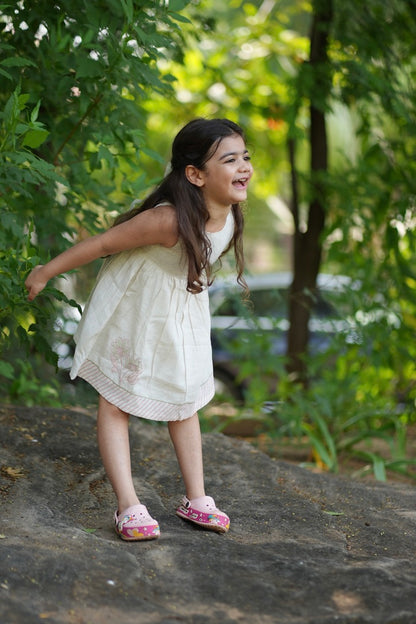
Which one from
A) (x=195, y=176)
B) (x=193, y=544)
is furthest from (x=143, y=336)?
(x=193, y=544)

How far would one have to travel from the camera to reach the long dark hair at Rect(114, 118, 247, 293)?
267 cm

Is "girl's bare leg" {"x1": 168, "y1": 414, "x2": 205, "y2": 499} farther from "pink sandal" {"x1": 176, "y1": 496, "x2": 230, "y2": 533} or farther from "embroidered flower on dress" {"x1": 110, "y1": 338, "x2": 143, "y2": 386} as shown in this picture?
"embroidered flower on dress" {"x1": 110, "y1": 338, "x2": 143, "y2": 386}

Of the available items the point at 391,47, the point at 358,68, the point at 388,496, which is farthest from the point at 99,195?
the point at 391,47

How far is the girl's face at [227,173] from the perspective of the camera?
2.70 meters

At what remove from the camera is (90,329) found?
273 centimetres

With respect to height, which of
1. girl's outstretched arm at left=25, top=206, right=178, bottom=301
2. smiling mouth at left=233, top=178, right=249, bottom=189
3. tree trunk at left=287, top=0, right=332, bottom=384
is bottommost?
tree trunk at left=287, top=0, right=332, bottom=384

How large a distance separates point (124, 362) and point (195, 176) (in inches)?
26.7

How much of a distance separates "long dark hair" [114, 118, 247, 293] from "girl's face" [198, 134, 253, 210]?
0.07ft

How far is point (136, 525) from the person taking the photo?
2537 mm

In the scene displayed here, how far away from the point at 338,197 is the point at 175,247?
11.1ft

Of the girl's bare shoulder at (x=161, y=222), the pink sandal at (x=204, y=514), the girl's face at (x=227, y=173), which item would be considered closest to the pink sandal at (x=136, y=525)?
the pink sandal at (x=204, y=514)

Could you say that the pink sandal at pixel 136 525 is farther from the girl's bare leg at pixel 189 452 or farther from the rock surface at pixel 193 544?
the girl's bare leg at pixel 189 452

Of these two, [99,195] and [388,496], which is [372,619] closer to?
[388,496]

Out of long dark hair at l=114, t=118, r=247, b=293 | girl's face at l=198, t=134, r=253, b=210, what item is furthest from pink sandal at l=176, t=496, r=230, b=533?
girl's face at l=198, t=134, r=253, b=210
